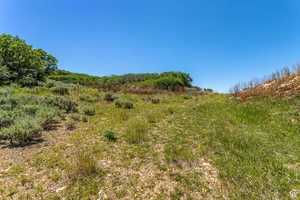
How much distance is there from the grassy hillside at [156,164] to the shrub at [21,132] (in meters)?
0.44

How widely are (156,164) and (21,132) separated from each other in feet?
14.7

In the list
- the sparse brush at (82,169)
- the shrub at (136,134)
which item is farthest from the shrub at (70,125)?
the sparse brush at (82,169)

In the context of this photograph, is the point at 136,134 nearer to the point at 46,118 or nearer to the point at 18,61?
the point at 46,118

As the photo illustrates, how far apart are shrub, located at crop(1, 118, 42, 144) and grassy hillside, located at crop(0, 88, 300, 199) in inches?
17.4

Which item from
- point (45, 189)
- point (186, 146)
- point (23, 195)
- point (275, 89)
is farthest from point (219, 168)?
point (275, 89)

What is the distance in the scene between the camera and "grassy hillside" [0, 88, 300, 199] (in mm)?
2568

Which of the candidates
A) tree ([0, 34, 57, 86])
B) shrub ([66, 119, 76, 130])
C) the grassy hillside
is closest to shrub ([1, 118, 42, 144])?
the grassy hillside

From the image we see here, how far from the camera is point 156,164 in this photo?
11.4 ft

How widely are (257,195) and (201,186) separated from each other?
973 mm

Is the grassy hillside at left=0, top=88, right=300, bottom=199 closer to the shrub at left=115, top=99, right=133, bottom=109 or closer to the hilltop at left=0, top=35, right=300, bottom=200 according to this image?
the hilltop at left=0, top=35, right=300, bottom=200

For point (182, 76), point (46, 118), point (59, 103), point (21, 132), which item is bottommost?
point (21, 132)

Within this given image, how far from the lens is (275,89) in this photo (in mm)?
10500

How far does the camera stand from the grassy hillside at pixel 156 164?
257 cm

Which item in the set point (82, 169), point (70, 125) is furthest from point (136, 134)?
point (70, 125)
